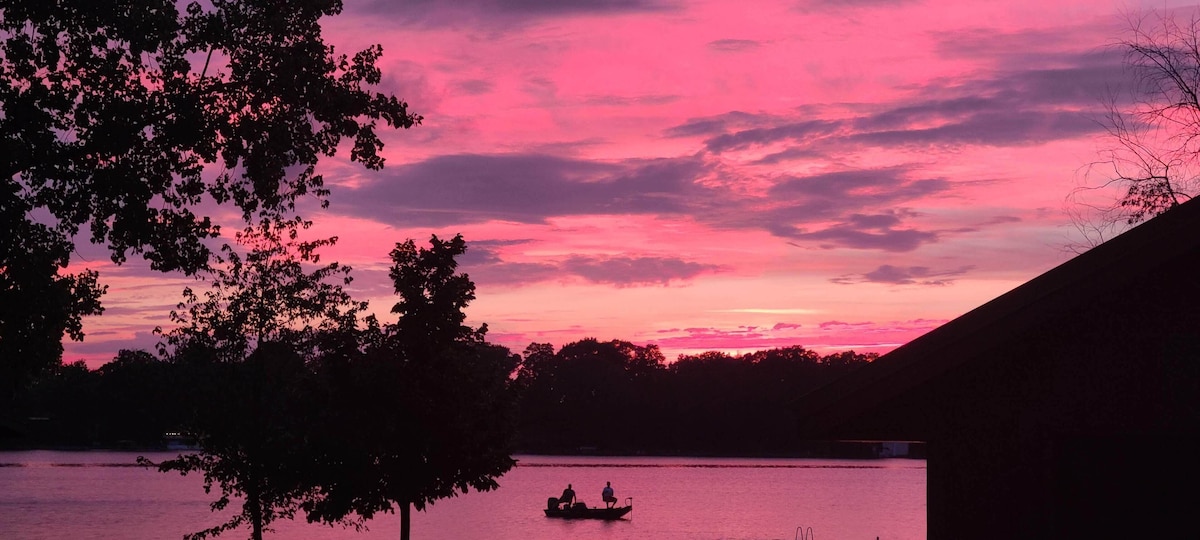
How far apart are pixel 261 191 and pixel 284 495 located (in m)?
17.7

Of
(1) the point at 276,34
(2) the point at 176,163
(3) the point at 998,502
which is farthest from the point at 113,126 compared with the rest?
(3) the point at 998,502

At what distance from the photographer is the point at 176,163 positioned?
844 inches

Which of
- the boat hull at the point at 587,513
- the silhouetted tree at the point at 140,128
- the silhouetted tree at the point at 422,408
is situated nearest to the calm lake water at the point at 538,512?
the boat hull at the point at 587,513

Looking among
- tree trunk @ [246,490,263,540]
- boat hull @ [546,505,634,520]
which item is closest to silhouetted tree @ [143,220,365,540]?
tree trunk @ [246,490,263,540]

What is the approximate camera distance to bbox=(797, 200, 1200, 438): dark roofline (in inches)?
343

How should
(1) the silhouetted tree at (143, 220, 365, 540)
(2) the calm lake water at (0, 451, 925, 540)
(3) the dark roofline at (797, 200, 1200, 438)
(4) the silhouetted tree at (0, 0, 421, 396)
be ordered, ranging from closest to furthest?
1. (3) the dark roofline at (797, 200, 1200, 438)
2. (4) the silhouetted tree at (0, 0, 421, 396)
3. (1) the silhouetted tree at (143, 220, 365, 540)
4. (2) the calm lake water at (0, 451, 925, 540)

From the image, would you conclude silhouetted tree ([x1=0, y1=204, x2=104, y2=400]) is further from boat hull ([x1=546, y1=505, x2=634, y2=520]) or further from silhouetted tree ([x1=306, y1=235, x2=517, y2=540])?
boat hull ([x1=546, y1=505, x2=634, y2=520])

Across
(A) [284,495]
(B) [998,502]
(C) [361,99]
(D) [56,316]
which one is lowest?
(A) [284,495]

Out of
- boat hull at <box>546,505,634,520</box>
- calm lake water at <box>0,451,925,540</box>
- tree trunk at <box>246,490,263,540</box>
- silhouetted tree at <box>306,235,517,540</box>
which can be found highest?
silhouetted tree at <box>306,235,517,540</box>

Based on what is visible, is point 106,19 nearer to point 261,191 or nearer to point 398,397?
point 261,191

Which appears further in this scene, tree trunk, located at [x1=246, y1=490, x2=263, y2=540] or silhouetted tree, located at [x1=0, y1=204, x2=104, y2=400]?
tree trunk, located at [x1=246, y1=490, x2=263, y2=540]

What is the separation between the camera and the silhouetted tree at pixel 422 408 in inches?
1551

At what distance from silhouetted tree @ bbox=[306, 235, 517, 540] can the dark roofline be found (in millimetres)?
31148

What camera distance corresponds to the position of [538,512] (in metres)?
119
